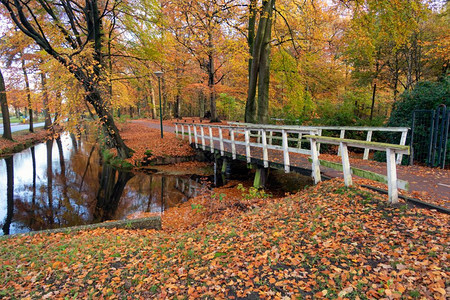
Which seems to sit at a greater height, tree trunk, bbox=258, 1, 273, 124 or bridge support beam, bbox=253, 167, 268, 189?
tree trunk, bbox=258, 1, 273, 124

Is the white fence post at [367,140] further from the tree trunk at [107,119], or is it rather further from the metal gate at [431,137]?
the tree trunk at [107,119]

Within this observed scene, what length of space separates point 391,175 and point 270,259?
8.05ft

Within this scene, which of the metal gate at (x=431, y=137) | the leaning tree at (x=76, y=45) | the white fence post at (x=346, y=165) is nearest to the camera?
the white fence post at (x=346, y=165)

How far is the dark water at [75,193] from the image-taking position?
8.37 metres

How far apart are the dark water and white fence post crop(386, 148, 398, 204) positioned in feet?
23.3

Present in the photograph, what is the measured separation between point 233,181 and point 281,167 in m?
4.40

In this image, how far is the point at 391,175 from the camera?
4156mm

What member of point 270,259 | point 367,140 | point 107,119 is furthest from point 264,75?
point 270,259

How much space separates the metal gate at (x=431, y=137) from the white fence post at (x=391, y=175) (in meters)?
4.57

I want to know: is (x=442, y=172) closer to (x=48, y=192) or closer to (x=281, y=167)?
(x=281, y=167)

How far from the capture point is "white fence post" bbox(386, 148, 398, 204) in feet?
13.5

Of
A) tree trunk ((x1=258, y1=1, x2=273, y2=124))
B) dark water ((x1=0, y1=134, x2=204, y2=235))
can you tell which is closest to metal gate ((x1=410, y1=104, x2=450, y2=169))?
tree trunk ((x1=258, y1=1, x2=273, y2=124))

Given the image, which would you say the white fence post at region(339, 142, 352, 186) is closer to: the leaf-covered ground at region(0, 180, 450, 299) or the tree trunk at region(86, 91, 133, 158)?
the leaf-covered ground at region(0, 180, 450, 299)

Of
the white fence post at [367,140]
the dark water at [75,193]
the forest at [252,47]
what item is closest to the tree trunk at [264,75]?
the forest at [252,47]
